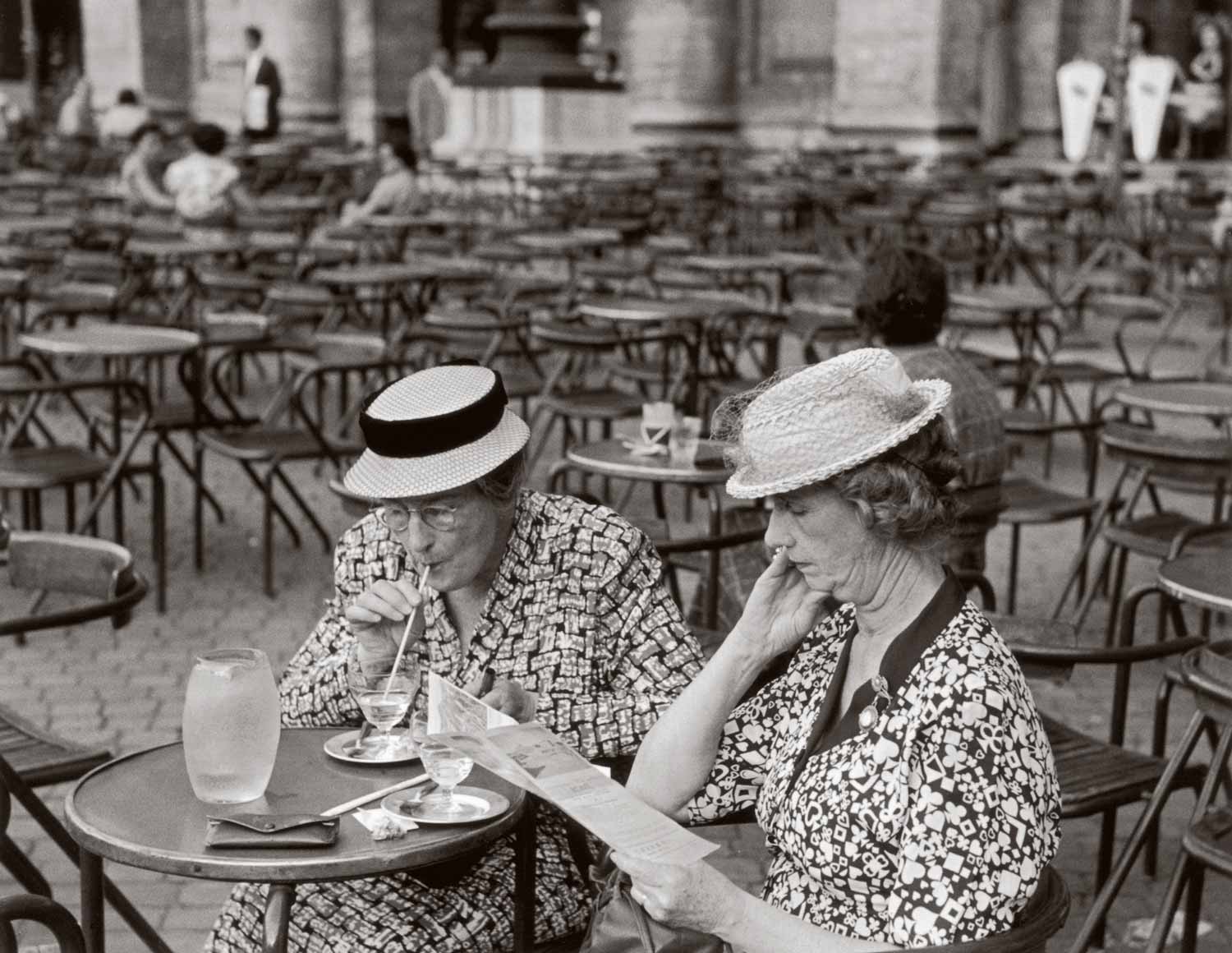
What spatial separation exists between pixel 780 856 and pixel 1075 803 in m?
1.08

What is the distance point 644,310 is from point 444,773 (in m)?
5.59

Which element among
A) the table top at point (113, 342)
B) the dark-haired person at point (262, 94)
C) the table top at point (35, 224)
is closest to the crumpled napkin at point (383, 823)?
the table top at point (113, 342)

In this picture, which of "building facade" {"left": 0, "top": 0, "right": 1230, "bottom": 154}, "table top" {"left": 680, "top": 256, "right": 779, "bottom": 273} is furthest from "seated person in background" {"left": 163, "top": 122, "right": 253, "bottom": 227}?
"building facade" {"left": 0, "top": 0, "right": 1230, "bottom": 154}

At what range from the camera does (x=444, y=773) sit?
2.37 meters

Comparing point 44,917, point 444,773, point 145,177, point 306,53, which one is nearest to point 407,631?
point 444,773

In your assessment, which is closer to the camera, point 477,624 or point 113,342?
point 477,624

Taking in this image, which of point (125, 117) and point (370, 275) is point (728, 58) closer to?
point (125, 117)

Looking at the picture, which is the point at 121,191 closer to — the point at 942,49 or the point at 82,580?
the point at 942,49

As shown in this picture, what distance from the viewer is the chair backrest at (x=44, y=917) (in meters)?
2.26

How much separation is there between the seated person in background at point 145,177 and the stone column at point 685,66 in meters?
8.74

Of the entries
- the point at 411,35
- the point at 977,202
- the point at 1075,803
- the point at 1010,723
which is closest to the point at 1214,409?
the point at 1075,803

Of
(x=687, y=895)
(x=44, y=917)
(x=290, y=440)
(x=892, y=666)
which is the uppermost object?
(x=892, y=666)

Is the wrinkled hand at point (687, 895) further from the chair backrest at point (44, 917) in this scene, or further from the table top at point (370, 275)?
the table top at point (370, 275)

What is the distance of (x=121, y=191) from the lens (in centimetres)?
1602
